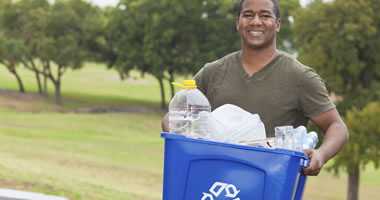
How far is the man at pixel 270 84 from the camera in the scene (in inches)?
136

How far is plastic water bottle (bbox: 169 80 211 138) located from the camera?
3328 millimetres

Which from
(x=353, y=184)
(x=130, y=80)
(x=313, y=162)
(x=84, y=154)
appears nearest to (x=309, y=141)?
(x=313, y=162)

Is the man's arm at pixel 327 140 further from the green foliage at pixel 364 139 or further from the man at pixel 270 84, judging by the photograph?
the green foliage at pixel 364 139

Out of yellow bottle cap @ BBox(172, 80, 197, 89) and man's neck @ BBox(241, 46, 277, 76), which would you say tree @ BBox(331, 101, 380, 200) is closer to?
man's neck @ BBox(241, 46, 277, 76)

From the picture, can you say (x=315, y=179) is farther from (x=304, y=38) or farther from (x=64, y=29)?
(x=64, y=29)

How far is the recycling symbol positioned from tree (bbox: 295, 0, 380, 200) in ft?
78.3

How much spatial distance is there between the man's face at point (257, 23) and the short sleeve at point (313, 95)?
0.25 meters

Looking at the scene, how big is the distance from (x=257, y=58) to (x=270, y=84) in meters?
0.16

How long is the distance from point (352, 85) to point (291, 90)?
26.2 meters

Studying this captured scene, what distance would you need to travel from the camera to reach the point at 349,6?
27.7 metres

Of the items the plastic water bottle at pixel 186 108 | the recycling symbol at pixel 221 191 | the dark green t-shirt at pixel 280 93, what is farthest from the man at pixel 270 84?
the recycling symbol at pixel 221 191

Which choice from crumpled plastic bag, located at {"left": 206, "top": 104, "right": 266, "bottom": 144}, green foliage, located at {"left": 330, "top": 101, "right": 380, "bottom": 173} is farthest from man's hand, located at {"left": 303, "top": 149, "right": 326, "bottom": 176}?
green foliage, located at {"left": 330, "top": 101, "right": 380, "bottom": 173}

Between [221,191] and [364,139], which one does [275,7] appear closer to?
[221,191]

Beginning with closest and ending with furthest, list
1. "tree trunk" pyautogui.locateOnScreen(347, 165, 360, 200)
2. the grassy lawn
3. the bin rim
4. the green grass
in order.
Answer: the bin rim
the green grass
the grassy lawn
"tree trunk" pyautogui.locateOnScreen(347, 165, 360, 200)
